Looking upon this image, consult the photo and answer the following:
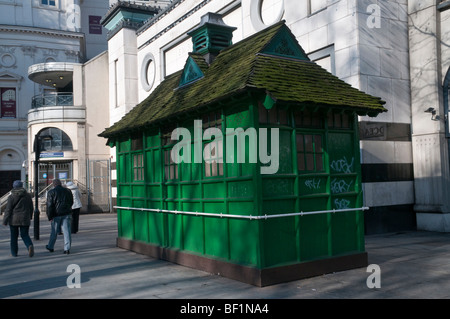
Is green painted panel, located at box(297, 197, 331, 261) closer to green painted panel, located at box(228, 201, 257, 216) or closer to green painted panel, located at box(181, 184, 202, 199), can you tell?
green painted panel, located at box(228, 201, 257, 216)

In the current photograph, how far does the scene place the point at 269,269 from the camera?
24.0ft

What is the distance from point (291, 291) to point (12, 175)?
40.3 meters

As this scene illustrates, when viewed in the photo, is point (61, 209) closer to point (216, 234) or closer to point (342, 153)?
point (216, 234)

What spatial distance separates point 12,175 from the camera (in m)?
41.9

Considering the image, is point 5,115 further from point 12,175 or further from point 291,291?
point 291,291

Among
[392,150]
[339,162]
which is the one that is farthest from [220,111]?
[392,150]

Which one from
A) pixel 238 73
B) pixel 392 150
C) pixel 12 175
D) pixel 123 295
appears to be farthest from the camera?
pixel 12 175

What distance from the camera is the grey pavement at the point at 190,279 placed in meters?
6.95

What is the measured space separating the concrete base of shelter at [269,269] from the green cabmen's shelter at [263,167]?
2 centimetres

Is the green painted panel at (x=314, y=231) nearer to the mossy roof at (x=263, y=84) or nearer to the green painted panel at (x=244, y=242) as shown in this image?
the green painted panel at (x=244, y=242)
